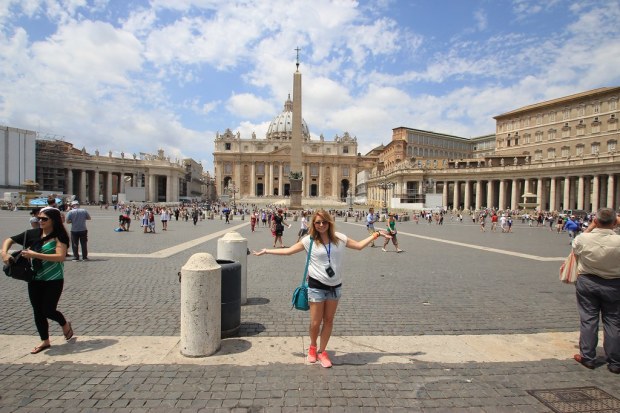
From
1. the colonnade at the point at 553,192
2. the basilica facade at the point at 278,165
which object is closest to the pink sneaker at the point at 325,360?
the colonnade at the point at 553,192

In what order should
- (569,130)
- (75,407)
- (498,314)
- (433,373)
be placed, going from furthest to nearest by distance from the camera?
(569,130)
(498,314)
(433,373)
(75,407)

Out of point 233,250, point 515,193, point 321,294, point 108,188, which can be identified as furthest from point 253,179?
point 321,294

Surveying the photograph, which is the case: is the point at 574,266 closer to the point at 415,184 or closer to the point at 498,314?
the point at 498,314

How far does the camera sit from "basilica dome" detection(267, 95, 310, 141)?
458 ft

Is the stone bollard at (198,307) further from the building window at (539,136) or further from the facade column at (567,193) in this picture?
the building window at (539,136)

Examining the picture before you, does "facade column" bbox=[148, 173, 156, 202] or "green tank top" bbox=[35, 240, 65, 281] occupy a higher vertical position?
"facade column" bbox=[148, 173, 156, 202]

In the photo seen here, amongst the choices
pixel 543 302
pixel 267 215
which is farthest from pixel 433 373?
pixel 267 215

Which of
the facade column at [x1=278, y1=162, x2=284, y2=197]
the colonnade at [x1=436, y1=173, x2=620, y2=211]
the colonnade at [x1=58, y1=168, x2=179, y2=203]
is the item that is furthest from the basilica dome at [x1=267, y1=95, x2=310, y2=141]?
the colonnade at [x1=436, y1=173, x2=620, y2=211]

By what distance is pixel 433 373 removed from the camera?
12.5 ft

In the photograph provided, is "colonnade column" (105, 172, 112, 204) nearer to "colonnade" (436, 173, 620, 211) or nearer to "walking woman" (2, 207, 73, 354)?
"colonnade" (436, 173, 620, 211)

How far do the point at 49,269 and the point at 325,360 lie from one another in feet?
10.5

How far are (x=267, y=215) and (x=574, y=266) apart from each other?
97.2ft

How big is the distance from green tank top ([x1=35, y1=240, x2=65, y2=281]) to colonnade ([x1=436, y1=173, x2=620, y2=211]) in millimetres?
51861

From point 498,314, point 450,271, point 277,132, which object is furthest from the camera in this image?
point 277,132
